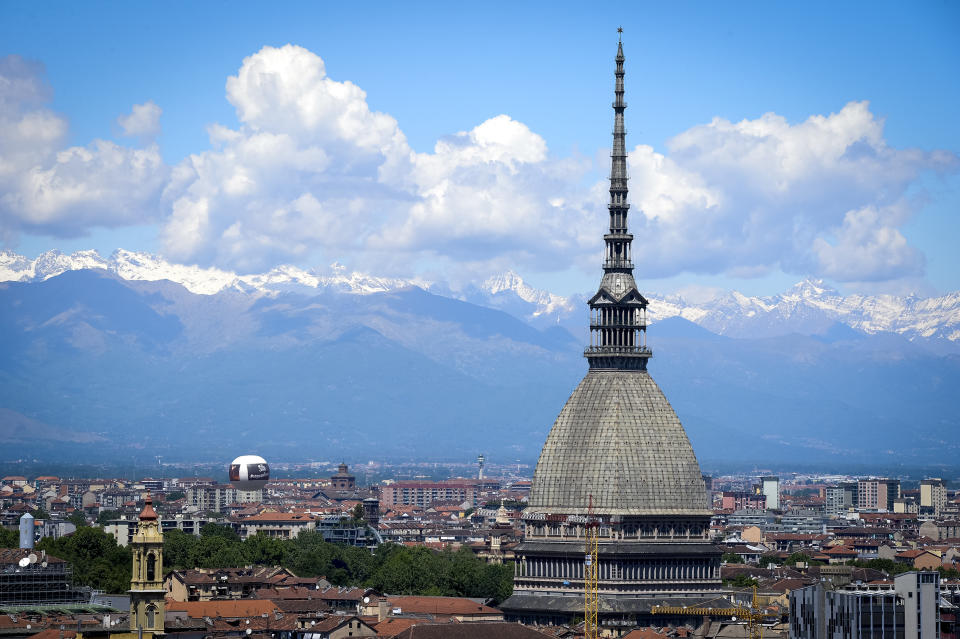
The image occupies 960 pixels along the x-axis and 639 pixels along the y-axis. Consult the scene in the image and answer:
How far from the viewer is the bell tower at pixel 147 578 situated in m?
88.0

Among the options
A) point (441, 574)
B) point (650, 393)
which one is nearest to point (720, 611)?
point (650, 393)

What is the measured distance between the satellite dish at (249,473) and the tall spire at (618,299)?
890 inches

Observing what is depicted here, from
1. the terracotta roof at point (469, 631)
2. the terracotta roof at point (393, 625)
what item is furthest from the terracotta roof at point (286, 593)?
the terracotta roof at point (469, 631)

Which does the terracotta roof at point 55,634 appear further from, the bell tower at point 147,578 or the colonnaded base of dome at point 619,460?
the colonnaded base of dome at point 619,460

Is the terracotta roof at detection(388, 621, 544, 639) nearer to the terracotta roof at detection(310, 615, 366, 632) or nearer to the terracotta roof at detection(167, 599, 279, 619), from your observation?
the terracotta roof at detection(310, 615, 366, 632)

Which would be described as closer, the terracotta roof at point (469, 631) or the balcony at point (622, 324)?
the terracotta roof at point (469, 631)

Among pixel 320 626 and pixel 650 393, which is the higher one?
pixel 650 393

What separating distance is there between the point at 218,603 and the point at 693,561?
26.5 meters

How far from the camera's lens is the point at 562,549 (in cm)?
12650

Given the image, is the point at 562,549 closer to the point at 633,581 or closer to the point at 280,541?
the point at 633,581

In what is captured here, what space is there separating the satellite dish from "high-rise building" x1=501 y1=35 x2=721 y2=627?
19597mm

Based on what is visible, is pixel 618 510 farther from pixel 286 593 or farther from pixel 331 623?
pixel 286 593

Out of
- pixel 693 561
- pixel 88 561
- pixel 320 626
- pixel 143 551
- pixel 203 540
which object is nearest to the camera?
pixel 143 551

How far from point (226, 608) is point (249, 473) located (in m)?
14.4
